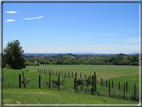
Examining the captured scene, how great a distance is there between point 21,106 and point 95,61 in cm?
9566

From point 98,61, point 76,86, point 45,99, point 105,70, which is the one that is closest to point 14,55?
point 105,70

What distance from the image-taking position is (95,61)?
100375mm

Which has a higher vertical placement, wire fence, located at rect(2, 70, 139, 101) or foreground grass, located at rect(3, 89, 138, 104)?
foreground grass, located at rect(3, 89, 138, 104)

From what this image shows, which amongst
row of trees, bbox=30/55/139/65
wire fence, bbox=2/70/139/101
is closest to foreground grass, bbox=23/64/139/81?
wire fence, bbox=2/70/139/101

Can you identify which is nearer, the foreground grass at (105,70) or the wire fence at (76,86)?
the wire fence at (76,86)

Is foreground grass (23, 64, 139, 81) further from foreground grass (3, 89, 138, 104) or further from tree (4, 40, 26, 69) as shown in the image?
foreground grass (3, 89, 138, 104)

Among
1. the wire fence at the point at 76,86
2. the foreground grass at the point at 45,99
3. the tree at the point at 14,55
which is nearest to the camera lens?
the foreground grass at the point at 45,99

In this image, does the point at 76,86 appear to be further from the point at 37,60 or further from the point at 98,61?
the point at 98,61

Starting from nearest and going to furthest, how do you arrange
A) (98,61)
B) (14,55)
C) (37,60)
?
(14,55) → (37,60) → (98,61)

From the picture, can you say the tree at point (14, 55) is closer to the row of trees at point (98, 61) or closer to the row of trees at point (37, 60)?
the row of trees at point (37, 60)

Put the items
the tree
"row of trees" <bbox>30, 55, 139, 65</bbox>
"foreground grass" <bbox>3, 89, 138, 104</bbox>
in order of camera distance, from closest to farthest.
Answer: "foreground grass" <bbox>3, 89, 138, 104</bbox>
the tree
"row of trees" <bbox>30, 55, 139, 65</bbox>

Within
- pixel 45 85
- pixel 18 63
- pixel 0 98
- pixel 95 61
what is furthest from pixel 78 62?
pixel 0 98

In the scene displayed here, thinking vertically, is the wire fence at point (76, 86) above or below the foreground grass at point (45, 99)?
below

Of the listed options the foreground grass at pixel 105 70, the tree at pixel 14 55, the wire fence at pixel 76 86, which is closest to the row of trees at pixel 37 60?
the tree at pixel 14 55
